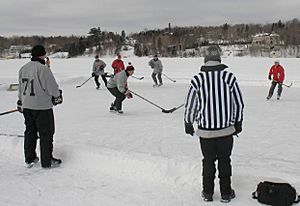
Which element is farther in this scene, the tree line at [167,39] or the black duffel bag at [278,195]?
the tree line at [167,39]

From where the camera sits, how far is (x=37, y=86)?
4.15m

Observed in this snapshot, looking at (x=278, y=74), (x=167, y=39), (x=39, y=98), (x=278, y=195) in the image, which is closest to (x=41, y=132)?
(x=39, y=98)

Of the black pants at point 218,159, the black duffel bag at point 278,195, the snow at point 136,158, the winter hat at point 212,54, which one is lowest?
the snow at point 136,158

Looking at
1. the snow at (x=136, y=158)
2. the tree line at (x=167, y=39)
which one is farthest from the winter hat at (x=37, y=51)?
the tree line at (x=167, y=39)

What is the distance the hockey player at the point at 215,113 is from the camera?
10.4ft

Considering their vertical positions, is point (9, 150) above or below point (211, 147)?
below

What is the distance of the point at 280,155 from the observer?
539 cm

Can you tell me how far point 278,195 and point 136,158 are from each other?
157 centimetres

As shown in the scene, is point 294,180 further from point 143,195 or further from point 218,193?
point 143,195

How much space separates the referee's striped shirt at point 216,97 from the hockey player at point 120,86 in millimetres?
5655

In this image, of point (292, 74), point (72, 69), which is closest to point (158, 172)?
point (292, 74)

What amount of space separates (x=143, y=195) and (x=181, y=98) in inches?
374

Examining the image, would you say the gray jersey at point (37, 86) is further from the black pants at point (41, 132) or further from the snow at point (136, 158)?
the snow at point (136, 158)

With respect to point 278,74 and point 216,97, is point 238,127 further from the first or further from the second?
point 278,74
